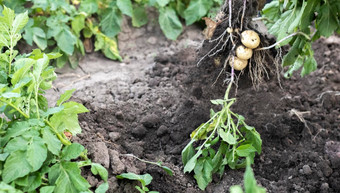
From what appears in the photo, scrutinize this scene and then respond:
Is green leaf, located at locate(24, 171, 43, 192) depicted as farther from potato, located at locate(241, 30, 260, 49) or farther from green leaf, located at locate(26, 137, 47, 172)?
potato, located at locate(241, 30, 260, 49)

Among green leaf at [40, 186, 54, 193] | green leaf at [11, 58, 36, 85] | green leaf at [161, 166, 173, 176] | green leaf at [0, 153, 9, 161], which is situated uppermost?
green leaf at [11, 58, 36, 85]

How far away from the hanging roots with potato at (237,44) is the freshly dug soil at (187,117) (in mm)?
96

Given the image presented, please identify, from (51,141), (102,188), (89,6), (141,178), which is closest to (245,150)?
(141,178)

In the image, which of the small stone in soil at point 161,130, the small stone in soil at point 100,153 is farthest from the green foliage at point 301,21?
the small stone in soil at point 100,153

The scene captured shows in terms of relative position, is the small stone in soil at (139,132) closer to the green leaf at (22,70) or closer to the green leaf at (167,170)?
the green leaf at (167,170)

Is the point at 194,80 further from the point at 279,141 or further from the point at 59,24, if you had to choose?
the point at 59,24

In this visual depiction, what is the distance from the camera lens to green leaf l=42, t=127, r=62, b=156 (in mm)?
1898

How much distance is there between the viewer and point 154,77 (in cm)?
342

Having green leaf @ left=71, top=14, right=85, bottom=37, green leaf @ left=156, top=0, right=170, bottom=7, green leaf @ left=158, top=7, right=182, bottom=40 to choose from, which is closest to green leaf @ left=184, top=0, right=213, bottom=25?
→ green leaf @ left=158, top=7, right=182, bottom=40

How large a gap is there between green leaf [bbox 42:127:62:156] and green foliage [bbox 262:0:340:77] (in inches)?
58.5

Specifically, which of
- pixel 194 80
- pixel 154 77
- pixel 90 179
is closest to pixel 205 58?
pixel 194 80

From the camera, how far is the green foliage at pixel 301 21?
2549 millimetres

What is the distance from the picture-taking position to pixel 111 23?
12.7 feet

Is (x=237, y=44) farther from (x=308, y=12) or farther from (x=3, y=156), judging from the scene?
(x=3, y=156)
